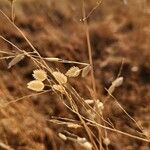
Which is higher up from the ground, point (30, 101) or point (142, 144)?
point (30, 101)

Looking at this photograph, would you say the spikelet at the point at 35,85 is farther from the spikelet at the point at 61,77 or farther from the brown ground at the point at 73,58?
the brown ground at the point at 73,58

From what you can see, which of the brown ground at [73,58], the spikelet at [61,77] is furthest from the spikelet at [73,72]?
→ the brown ground at [73,58]

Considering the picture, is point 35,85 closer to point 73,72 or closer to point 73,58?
point 73,72

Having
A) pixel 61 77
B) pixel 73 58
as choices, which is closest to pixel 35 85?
pixel 61 77

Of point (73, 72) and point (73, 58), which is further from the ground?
point (73, 72)

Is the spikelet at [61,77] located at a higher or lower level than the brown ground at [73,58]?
higher

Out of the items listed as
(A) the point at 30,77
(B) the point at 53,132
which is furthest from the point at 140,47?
(B) the point at 53,132

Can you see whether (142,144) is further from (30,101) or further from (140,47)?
(140,47)

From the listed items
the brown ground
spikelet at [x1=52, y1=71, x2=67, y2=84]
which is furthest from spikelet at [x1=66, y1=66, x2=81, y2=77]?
the brown ground
